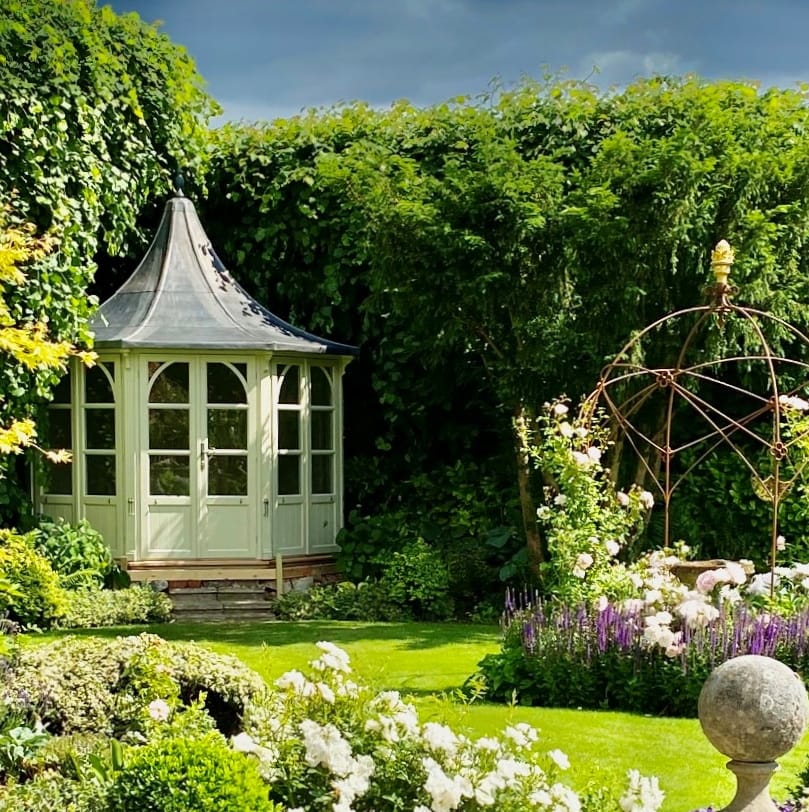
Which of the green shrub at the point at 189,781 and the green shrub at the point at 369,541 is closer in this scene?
the green shrub at the point at 189,781

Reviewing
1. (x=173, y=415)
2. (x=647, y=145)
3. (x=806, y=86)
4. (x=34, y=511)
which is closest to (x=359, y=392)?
(x=173, y=415)

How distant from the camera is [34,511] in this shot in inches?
449

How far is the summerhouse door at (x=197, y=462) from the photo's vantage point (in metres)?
11.2

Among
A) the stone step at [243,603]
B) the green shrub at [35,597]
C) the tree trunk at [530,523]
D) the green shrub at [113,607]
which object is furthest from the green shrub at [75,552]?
the tree trunk at [530,523]

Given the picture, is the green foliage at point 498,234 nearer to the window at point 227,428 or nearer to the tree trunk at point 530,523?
the tree trunk at point 530,523

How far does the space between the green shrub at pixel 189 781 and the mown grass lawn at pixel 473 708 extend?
88cm

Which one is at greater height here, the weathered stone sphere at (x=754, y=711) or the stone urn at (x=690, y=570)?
the stone urn at (x=690, y=570)

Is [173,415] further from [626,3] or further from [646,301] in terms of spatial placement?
[626,3]

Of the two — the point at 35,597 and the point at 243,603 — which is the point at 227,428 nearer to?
the point at 243,603

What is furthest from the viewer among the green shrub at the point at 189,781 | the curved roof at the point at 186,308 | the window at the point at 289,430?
the window at the point at 289,430

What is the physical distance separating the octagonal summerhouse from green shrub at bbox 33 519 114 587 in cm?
37

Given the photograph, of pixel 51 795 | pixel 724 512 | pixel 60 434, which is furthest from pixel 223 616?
pixel 51 795

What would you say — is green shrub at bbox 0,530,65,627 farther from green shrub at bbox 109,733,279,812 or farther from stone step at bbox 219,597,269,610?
green shrub at bbox 109,733,279,812

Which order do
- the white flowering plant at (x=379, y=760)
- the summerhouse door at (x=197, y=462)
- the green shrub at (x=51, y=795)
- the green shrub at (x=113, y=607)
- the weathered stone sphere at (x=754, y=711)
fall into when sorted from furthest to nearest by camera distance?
the summerhouse door at (x=197, y=462), the green shrub at (x=113, y=607), the green shrub at (x=51, y=795), the weathered stone sphere at (x=754, y=711), the white flowering plant at (x=379, y=760)
